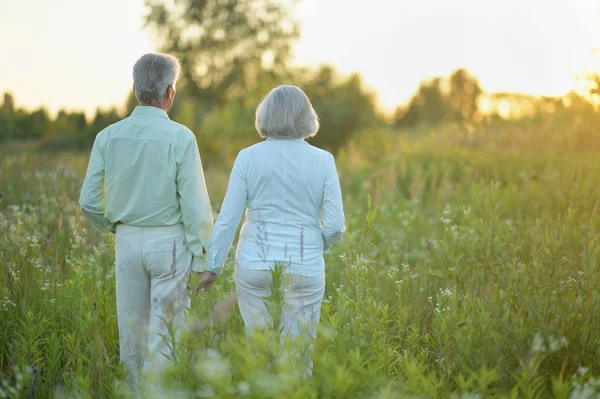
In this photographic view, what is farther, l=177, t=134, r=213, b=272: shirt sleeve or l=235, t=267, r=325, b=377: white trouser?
l=177, t=134, r=213, b=272: shirt sleeve

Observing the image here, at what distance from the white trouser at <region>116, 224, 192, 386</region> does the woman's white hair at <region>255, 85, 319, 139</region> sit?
33.4 inches

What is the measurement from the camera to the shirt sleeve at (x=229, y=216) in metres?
3.65

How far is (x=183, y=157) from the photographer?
12.2ft

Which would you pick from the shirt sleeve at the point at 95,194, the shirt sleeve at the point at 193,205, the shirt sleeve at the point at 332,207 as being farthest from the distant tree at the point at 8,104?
the shirt sleeve at the point at 332,207

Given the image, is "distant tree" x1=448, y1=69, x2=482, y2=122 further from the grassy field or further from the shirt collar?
the shirt collar

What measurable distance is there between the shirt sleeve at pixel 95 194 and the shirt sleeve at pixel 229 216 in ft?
2.36

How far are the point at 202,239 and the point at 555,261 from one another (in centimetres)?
→ 236

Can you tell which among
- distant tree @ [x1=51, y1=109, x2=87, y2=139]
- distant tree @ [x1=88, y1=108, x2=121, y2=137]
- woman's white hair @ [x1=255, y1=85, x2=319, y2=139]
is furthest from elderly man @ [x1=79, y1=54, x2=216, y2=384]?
distant tree @ [x1=51, y1=109, x2=87, y2=139]

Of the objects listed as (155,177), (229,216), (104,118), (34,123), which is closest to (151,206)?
(155,177)

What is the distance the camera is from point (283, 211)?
3.62 m

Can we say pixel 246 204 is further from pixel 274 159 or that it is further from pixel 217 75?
pixel 217 75

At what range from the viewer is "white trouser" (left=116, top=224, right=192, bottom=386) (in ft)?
12.0

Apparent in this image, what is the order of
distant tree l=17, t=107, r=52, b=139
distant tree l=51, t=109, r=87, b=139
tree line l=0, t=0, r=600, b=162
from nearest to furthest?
tree line l=0, t=0, r=600, b=162 < distant tree l=51, t=109, r=87, b=139 < distant tree l=17, t=107, r=52, b=139

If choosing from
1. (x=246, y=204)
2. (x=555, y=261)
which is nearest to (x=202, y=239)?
(x=246, y=204)
